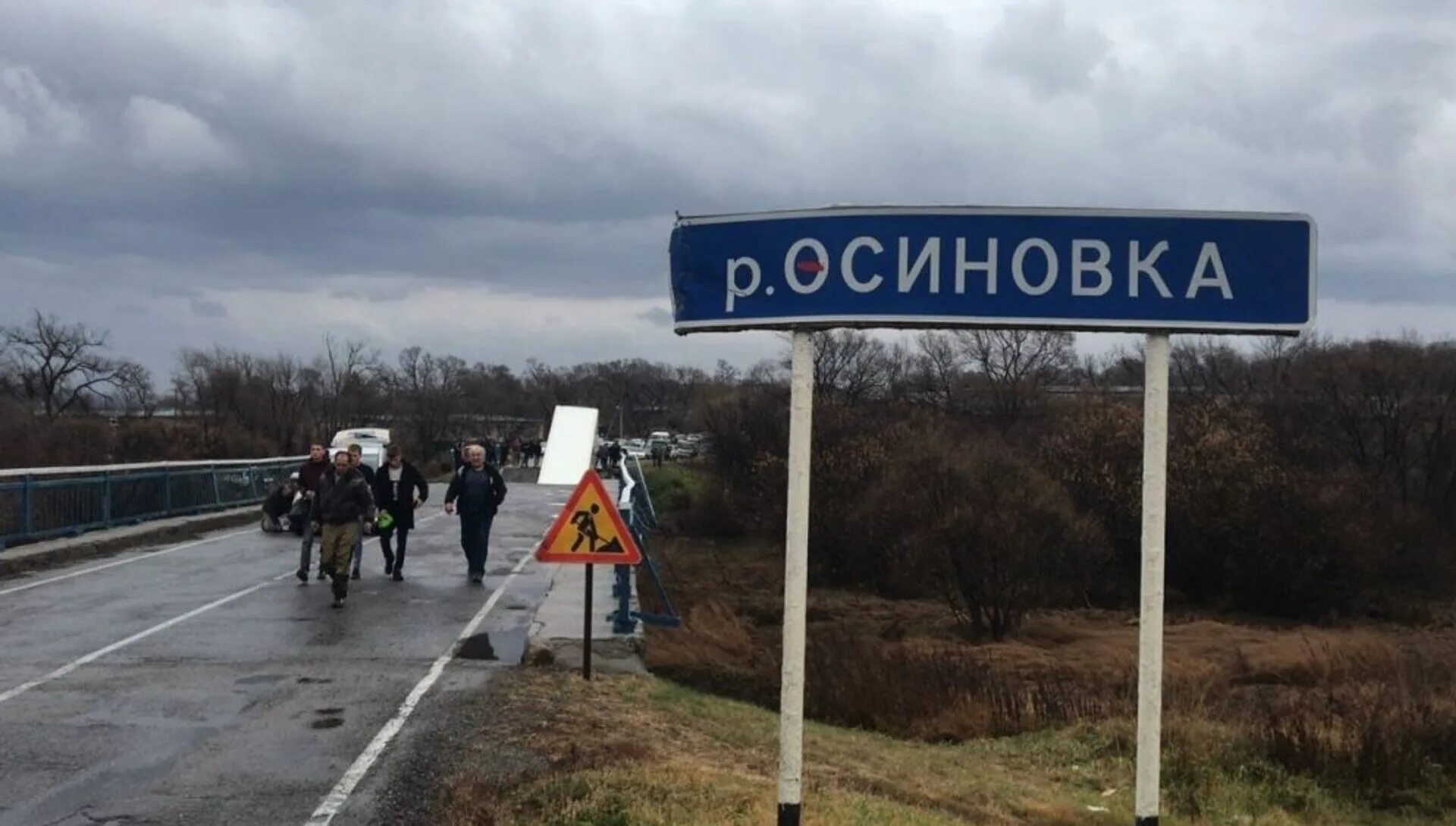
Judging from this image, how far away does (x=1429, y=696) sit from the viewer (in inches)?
422

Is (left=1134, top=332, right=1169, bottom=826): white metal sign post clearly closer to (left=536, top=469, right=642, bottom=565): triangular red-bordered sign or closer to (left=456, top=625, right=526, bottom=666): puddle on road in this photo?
(left=536, top=469, right=642, bottom=565): triangular red-bordered sign

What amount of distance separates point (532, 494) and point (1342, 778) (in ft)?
108

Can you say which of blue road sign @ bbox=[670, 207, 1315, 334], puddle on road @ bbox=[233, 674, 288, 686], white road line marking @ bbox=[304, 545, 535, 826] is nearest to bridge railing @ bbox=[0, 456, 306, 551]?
white road line marking @ bbox=[304, 545, 535, 826]

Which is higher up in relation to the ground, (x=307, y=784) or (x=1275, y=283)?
(x=1275, y=283)

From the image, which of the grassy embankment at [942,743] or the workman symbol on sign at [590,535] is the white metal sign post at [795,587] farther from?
the workman symbol on sign at [590,535]

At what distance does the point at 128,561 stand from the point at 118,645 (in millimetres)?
7880

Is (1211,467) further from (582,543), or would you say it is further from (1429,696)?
(582,543)

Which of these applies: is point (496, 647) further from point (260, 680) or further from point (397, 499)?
point (397, 499)

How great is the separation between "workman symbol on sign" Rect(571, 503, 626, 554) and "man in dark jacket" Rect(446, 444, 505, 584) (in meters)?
6.04

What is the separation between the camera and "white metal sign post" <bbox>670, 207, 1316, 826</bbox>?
4523mm

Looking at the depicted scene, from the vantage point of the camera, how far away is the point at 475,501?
640 inches

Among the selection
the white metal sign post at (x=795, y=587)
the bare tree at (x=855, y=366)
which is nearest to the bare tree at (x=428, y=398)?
the bare tree at (x=855, y=366)

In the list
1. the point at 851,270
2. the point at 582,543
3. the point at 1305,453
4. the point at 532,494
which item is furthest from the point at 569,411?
the point at 1305,453

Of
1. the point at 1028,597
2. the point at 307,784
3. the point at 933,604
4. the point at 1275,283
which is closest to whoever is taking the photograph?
the point at 1275,283
